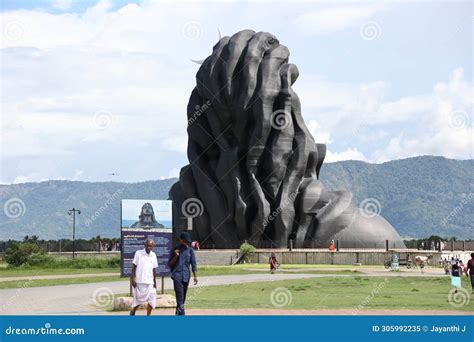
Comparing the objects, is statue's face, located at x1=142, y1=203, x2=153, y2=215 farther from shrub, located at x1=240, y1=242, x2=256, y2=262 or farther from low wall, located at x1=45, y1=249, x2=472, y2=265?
shrub, located at x1=240, y1=242, x2=256, y2=262

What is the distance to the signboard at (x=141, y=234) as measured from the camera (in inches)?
896

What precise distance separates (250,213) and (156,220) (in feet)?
127

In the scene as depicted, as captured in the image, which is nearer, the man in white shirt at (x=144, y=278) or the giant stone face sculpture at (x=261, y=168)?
the man in white shirt at (x=144, y=278)

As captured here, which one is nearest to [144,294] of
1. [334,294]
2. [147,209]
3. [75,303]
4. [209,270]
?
[147,209]

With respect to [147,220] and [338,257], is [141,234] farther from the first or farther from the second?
[338,257]

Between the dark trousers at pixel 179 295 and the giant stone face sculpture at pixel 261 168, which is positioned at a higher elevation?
the giant stone face sculpture at pixel 261 168

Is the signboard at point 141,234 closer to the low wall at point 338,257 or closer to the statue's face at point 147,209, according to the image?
the statue's face at point 147,209

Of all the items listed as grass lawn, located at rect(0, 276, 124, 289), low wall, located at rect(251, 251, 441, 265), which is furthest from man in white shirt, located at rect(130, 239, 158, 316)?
low wall, located at rect(251, 251, 441, 265)

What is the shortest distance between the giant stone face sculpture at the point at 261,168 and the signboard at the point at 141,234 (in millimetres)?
37161

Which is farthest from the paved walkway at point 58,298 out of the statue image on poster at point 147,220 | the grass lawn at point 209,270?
the grass lawn at point 209,270

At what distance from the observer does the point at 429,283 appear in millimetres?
32656

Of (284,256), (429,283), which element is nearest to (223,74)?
(284,256)

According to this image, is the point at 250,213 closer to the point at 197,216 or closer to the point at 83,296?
the point at 197,216

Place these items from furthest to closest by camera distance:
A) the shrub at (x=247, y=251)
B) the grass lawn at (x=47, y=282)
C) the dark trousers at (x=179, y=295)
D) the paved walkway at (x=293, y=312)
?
the shrub at (x=247, y=251), the grass lawn at (x=47, y=282), the paved walkway at (x=293, y=312), the dark trousers at (x=179, y=295)
